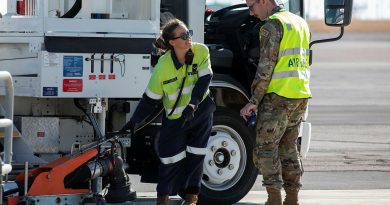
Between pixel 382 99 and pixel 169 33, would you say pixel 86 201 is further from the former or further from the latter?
pixel 382 99

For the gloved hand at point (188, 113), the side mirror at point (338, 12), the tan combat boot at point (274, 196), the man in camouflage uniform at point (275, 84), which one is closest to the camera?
the gloved hand at point (188, 113)

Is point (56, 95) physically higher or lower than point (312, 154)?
higher

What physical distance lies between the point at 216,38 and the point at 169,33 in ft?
6.33

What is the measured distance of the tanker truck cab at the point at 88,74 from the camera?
32.0 feet

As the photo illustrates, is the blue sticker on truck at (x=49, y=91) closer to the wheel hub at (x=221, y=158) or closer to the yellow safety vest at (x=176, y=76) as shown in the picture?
the yellow safety vest at (x=176, y=76)

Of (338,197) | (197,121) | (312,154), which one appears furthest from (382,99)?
(197,121)

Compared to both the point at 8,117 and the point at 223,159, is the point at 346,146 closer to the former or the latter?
the point at 223,159

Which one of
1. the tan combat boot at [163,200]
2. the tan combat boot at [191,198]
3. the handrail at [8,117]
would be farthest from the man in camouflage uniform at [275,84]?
the handrail at [8,117]

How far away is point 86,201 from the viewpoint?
9891 millimetres

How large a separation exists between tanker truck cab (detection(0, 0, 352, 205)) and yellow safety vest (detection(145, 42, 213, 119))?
0.70 ft

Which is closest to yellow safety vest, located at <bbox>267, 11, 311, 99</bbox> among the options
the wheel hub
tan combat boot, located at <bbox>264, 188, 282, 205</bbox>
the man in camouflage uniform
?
the man in camouflage uniform

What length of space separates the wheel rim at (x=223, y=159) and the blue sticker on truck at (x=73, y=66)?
1.79m

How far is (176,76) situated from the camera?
32.9 ft

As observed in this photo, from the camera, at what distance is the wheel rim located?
11164mm
